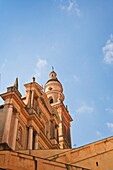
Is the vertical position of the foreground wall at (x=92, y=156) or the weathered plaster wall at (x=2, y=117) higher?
the weathered plaster wall at (x=2, y=117)

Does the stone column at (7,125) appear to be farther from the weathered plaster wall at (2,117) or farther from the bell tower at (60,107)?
the bell tower at (60,107)

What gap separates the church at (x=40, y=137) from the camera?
453 inches

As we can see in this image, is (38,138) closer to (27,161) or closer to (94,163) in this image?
(94,163)

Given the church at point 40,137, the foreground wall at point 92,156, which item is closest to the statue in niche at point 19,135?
the church at point 40,137

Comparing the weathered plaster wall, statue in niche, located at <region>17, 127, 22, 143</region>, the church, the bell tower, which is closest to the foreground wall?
the church

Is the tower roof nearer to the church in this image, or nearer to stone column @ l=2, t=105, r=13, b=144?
the church

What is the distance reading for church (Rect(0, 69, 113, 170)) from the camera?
453 inches

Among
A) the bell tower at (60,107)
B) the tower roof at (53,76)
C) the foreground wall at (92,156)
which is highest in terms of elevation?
the tower roof at (53,76)

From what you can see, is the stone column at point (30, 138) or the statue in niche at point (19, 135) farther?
the stone column at point (30, 138)

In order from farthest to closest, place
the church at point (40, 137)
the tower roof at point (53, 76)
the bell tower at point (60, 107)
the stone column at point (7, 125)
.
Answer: the tower roof at point (53, 76)
the bell tower at point (60, 107)
the stone column at point (7, 125)
the church at point (40, 137)

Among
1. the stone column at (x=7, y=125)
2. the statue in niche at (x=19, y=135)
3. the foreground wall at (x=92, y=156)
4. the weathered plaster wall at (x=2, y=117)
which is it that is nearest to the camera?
the foreground wall at (x=92, y=156)

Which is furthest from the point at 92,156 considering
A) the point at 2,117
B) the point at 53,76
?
the point at 53,76

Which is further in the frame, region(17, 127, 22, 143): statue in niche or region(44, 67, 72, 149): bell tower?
region(44, 67, 72, 149): bell tower

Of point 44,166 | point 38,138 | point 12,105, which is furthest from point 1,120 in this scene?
point 44,166
